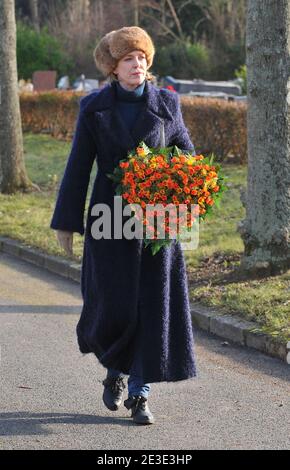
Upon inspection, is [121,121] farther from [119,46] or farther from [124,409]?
[124,409]

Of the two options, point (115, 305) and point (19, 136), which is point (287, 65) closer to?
point (115, 305)

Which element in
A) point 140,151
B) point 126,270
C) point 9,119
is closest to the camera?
point 140,151

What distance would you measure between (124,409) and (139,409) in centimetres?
32

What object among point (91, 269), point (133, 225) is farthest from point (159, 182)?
point (91, 269)

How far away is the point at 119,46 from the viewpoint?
5.77m

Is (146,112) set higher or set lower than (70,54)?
higher

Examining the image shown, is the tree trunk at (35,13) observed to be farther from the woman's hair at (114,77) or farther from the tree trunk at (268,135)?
the woman's hair at (114,77)

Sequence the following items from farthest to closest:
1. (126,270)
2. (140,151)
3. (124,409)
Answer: (124,409) < (126,270) < (140,151)

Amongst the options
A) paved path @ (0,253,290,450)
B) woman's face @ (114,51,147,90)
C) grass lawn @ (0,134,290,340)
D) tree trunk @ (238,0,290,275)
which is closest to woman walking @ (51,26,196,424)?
woman's face @ (114,51,147,90)

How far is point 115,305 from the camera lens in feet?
19.3

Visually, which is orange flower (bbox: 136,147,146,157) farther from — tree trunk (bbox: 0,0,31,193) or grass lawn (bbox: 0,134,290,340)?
tree trunk (bbox: 0,0,31,193)

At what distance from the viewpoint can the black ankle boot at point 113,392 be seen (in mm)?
6102

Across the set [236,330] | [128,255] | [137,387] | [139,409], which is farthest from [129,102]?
[236,330]
